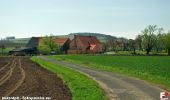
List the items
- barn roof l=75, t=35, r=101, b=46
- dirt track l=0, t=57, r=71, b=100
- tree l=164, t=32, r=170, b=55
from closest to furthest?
dirt track l=0, t=57, r=71, b=100 < tree l=164, t=32, r=170, b=55 < barn roof l=75, t=35, r=101, b=46

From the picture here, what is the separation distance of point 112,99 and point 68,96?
2574mm

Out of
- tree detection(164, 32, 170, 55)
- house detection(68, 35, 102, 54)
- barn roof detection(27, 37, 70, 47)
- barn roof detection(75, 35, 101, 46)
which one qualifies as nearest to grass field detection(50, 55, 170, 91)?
tree detection(164, 32, 170, 55)

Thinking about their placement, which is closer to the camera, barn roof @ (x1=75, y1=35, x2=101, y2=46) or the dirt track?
the dirt track

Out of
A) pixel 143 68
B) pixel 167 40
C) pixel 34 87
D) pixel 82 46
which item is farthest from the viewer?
pixel 82 46

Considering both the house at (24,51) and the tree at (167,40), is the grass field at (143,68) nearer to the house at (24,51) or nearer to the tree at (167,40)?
the tree at (167,40)

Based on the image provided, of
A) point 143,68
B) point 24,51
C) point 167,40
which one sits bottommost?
point 143,68

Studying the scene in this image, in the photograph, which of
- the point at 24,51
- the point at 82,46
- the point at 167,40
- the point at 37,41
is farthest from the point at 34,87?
the point at 37,41

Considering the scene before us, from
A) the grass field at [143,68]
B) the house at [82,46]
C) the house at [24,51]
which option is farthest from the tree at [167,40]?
the grass field at [143,68]

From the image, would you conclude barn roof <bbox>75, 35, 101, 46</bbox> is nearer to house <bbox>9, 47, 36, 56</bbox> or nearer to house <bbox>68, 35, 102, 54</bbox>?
house <bbox>68, 35, 102, 54</bbox>

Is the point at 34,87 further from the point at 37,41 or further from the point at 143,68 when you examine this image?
the point at 37,41

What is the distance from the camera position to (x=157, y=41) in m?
157

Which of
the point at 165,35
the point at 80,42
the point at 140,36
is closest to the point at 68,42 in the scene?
the point at 80,42

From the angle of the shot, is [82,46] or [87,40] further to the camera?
[87,40]

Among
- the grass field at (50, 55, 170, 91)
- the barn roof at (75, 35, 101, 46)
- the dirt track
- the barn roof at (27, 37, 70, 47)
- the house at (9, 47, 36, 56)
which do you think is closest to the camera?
the dirt track
